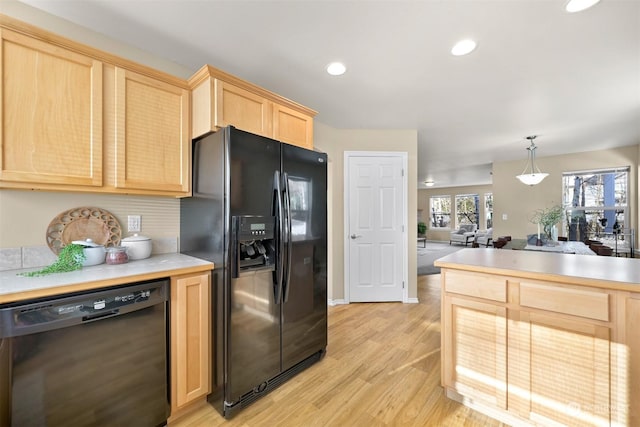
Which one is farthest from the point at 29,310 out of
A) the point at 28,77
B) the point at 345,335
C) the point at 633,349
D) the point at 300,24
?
the point at 633,349

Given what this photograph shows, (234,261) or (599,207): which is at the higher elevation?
(599,207)

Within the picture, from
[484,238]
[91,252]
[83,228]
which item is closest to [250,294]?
[91,252]

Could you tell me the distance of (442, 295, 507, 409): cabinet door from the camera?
1.58 m

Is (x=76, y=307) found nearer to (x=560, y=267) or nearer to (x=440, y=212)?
(x=560, y=267)

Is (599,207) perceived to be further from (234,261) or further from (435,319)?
(234,261)

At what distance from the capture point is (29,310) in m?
1.09

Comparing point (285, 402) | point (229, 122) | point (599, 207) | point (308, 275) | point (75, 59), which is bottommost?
point (285, 402)

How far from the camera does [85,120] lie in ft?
5.05

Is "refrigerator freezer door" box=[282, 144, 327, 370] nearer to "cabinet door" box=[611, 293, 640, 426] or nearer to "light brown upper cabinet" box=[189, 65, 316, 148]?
"light brown upper cabinet" box=[189, 65, 316, 148]

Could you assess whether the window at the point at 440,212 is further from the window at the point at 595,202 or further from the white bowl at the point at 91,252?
the white bowl at the point at 91,252

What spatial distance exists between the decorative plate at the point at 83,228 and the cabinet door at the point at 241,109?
1015 mm

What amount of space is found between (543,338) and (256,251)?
1.76 meters

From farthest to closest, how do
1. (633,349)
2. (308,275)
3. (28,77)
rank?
(308,275) < (28,77) < (633,349)

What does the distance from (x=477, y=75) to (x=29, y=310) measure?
3.34 metres
